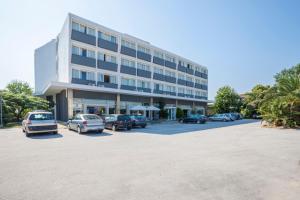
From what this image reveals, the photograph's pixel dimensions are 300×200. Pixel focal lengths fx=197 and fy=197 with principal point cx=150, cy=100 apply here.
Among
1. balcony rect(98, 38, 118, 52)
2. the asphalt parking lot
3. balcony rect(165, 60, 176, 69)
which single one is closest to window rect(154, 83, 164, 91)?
balcony rect(165, 60, 176, 69)

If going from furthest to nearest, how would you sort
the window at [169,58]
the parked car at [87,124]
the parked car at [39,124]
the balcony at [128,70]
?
the window at [169,58]
the balcony at [128,70]
the parked car at [87,124]
the parked car at [39,124]

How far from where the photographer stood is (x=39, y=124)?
14.5 m

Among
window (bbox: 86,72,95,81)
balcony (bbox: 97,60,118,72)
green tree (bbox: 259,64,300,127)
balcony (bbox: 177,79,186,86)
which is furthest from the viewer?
balcony (bbox: 177,79,186,86)

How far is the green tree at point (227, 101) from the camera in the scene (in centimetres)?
5628

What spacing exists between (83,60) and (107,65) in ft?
13.4

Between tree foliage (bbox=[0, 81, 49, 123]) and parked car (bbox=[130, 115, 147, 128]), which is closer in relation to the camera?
parked car (bbox=[130, 115, 147, 128])

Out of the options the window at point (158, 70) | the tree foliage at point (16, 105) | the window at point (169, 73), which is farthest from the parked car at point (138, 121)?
the window at point (169, 73)

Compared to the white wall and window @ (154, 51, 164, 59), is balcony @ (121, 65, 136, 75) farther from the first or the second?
the white wall

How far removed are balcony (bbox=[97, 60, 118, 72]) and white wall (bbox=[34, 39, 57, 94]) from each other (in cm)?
885

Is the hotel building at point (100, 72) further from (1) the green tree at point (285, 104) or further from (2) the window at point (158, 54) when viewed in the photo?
(1) the green tree at point (285, 104)

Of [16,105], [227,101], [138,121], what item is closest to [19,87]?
[16,105]

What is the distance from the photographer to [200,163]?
23.7ft

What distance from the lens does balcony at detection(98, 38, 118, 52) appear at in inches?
1150

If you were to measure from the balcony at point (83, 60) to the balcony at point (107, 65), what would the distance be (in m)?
0.94
